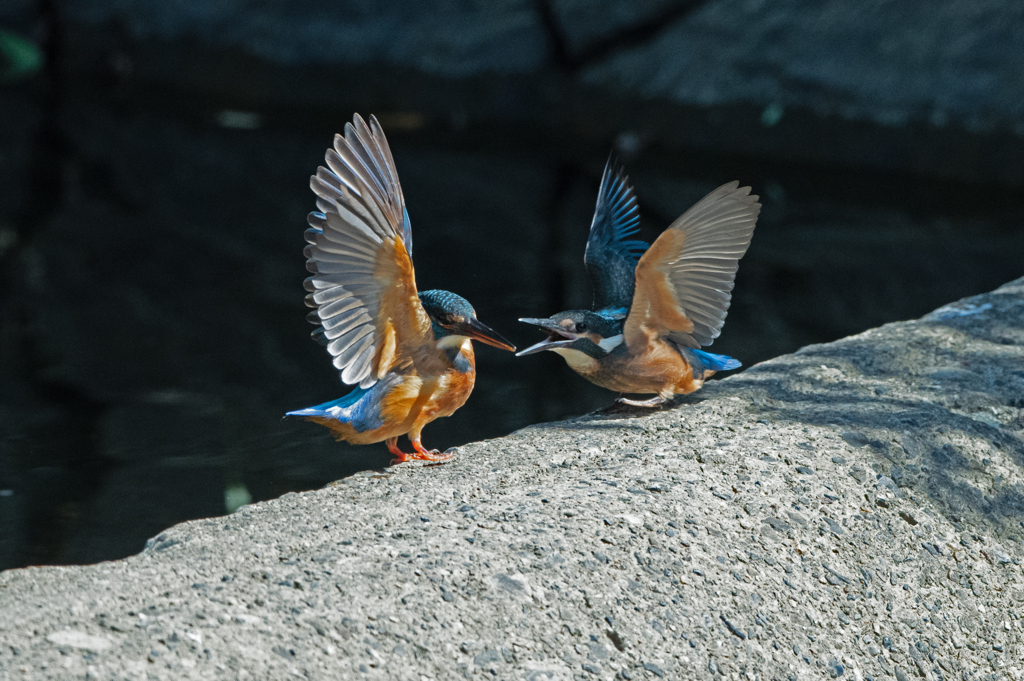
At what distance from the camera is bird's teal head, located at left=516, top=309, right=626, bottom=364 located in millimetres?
2453

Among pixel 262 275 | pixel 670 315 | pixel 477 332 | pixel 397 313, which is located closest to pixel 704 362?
pixel 670 315

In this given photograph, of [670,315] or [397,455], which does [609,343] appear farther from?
[397,455]

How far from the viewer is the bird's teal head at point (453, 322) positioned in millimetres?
2262

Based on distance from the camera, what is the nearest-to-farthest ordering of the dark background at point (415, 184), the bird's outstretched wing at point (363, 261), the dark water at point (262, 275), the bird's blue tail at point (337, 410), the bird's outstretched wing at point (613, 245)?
1. the bird's outstretched wing at point (363, 261)
2. the bird's blue tail at point (337, 410)
3. the bird's outstretched wing at point (613, 245)
4. the dark water at point (262, 275)
5. the dark background at point (415, 184)

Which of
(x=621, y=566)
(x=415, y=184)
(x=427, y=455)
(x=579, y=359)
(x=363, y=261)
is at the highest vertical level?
(x=415, y=184)

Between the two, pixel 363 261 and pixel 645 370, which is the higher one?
pixel 363 261

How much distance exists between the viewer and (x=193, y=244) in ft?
19.4

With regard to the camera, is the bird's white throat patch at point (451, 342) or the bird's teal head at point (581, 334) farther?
the bird's teal head at point (581, 334)

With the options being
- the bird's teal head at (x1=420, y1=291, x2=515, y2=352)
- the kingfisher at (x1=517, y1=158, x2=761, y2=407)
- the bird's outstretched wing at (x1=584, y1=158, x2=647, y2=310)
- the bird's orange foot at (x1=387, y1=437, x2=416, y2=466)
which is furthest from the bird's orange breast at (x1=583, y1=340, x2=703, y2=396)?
the bird's orange foot at (x1=387, y1=437, x2=416, y2=466)

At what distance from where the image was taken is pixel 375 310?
2223 mm

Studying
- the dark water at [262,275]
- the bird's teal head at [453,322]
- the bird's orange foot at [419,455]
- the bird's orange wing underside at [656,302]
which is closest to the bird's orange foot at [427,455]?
the bird's orange foot at [419,455]

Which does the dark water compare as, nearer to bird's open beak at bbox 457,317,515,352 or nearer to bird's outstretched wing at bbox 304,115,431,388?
bird's outstretched wing at bbox 304,115,431,388

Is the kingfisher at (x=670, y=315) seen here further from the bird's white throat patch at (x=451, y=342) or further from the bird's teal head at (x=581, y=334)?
the bird's white throat patch at (x=451, y=342)

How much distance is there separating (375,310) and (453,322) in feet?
0.54
